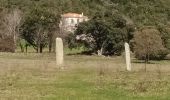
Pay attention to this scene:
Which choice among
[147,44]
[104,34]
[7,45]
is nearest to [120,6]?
[104,34]

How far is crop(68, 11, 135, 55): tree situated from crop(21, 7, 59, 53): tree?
565cm

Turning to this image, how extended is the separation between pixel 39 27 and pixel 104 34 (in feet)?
42.3

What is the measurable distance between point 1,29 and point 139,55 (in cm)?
2895

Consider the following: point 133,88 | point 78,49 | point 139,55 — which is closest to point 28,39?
point 78,49

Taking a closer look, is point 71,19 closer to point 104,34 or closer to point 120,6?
point 120,6

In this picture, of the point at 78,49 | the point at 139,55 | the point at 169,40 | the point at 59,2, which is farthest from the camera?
the point at 59,2

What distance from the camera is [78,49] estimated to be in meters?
107

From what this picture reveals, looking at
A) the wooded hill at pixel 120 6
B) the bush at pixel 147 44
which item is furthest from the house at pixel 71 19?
the bush at pixel 147 44

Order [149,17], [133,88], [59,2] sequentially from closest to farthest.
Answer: [133,88]
[149,17]
[59,2]

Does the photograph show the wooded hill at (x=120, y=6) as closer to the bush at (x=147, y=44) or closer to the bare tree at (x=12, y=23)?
the bare tree at (x=12, y=23)

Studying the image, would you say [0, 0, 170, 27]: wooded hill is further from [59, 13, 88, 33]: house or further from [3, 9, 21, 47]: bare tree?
[3, 9, 21, 47]: bare tree

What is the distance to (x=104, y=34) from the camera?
8981 cm

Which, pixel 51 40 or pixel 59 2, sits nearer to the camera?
pixel 51 40

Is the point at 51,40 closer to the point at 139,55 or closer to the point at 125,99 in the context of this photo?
the point at 139,55
